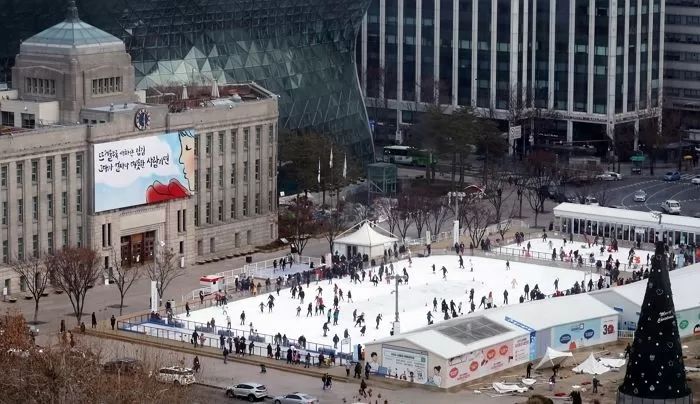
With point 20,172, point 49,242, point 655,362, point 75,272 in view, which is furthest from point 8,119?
point 655,362

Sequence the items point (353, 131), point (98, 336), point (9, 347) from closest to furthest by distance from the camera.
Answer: point (9, 347)
point (98, 336)
point (353, 131)

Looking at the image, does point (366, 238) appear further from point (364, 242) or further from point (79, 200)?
point (79, 200)

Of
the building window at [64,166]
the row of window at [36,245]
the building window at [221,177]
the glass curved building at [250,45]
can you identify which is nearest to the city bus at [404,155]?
the glass curved building at [250,45]

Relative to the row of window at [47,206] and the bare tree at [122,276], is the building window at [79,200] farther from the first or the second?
the bare tree at [122,276]

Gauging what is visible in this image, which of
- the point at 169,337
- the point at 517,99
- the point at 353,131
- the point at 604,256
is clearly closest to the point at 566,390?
the point at 169,337

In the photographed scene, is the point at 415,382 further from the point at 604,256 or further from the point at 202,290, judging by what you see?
the point at 604,256
